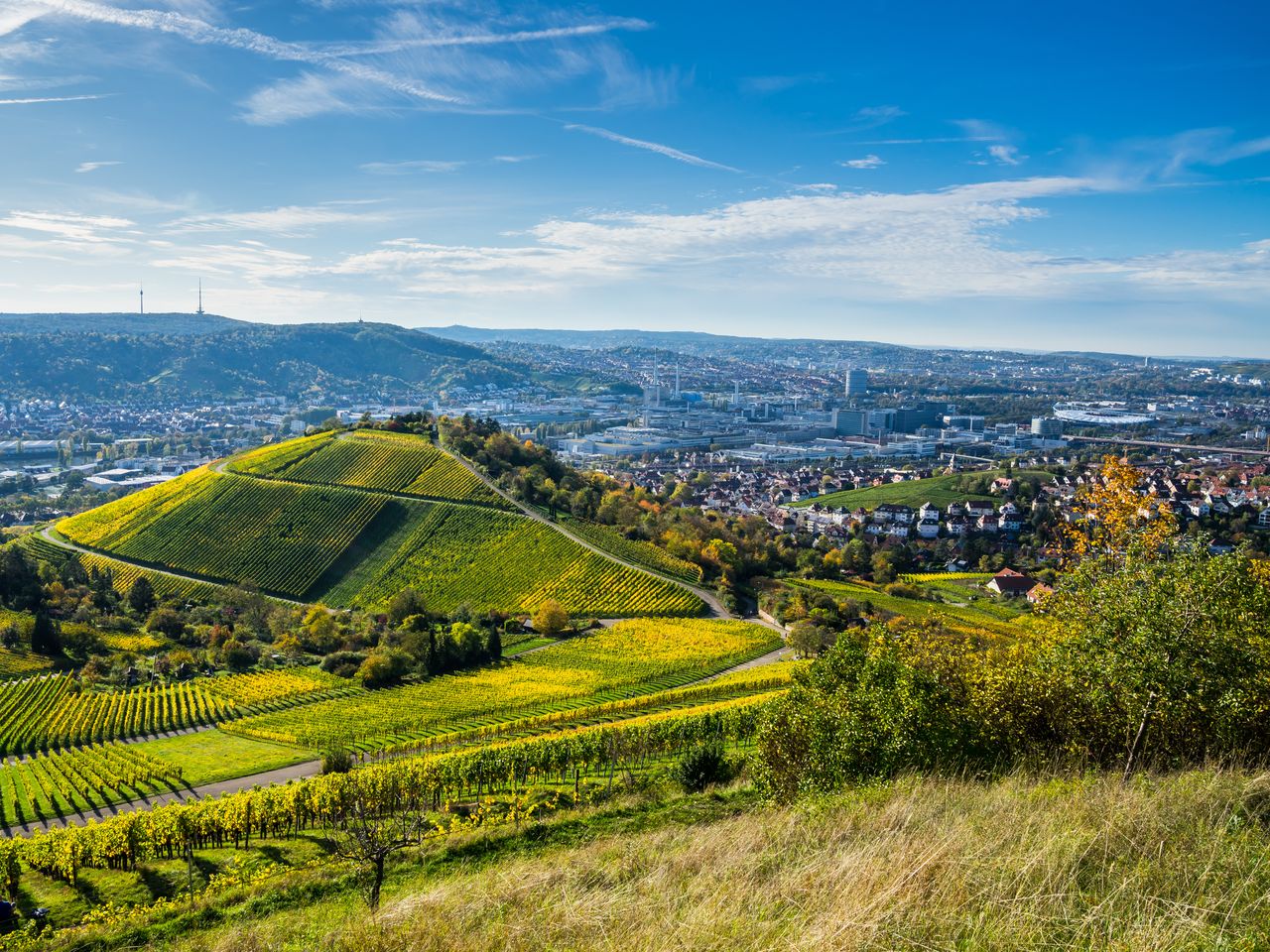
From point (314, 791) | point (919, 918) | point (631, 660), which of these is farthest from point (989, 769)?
point (631, 660)

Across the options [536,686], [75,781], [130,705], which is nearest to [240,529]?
[130,705]

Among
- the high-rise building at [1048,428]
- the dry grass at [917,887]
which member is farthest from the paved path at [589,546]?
the high-rise building at [1048,428]

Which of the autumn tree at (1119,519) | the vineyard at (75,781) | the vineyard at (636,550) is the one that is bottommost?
the vineyard at (75,781)

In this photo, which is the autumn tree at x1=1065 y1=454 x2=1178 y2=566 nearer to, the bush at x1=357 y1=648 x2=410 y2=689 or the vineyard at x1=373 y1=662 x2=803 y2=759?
the vineyard at x1=373 y1=662 x2=803 y2=759

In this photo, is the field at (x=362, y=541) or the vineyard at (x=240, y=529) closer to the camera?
the field at (x=362, y=541)

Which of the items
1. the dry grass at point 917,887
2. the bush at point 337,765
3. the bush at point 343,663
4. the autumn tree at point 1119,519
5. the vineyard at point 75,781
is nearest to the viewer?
the dry grass at point 917,887

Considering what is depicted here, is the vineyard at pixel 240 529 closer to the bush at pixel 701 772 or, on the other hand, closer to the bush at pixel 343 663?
the bush at pixel 343 663

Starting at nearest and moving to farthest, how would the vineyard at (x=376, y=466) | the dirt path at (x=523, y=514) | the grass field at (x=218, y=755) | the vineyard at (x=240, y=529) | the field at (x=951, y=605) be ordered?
1. the grass field at (x=218, y=755)
2. the field at (x=951, y=605)
3. the dirt path at (x=523, y=514)
4. the vineyard at (x=240, y=529)
5. the vineyard at (x=376, y=466)

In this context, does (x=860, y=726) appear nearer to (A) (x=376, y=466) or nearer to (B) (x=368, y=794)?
(B) (x=368, y=794)
